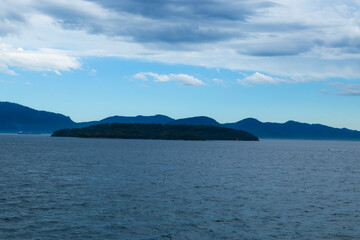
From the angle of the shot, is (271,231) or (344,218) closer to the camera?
(271,231)

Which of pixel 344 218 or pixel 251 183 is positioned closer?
pixel 344 218

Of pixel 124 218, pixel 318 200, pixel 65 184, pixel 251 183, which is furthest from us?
pixel 251 183

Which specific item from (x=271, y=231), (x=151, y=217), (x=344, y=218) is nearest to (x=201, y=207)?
(x=151, y=217)

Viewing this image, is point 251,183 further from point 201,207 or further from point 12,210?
point 12,210

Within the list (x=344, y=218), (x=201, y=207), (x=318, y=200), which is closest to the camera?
(x=344, y=218)

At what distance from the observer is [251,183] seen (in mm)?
65812

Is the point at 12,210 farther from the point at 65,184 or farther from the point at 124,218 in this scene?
the point at 65,184

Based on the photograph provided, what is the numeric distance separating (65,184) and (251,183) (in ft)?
100

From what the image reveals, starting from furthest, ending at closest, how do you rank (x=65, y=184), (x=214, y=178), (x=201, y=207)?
(x=214, y=178)
(x=65, y=184)
(x=201, y=207)

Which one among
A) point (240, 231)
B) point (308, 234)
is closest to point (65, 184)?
point (240, 231)

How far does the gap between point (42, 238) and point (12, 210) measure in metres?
11.0

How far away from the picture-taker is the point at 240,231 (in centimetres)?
3428

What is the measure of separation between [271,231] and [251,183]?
103 feet

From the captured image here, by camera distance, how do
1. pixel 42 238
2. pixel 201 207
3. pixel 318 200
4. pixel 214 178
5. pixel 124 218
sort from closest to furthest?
pixel 42 238, pixel 124 218, pixel 201 207, pixel 318 200, pixel 214 178
